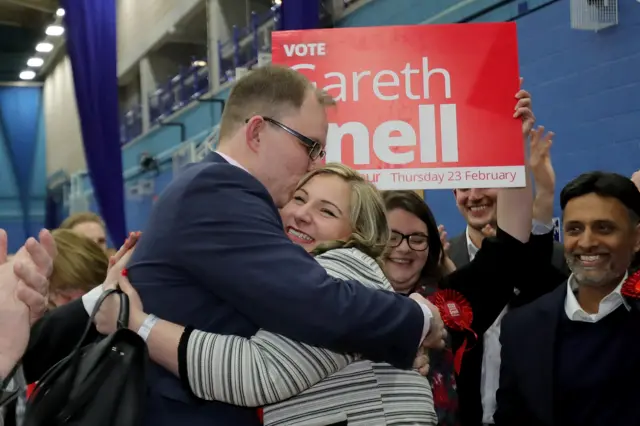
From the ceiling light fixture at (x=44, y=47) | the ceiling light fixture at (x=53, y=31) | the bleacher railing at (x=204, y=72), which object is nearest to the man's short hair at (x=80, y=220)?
the bleacher railing at (x=204, y=72)

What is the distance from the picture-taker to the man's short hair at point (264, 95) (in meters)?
1.51

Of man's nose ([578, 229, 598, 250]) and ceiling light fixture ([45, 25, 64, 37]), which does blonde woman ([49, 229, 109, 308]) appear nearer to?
man's nose ([578, 229, 598, 250])

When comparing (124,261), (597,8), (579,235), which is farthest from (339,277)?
(597,8)

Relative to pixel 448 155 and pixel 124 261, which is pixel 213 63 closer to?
pixel 448 155

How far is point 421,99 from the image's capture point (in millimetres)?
2396

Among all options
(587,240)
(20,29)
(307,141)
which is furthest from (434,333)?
(20,29)

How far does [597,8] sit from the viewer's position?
12.6 feet

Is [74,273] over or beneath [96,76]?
beneath

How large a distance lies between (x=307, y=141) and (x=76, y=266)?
134 centimetres

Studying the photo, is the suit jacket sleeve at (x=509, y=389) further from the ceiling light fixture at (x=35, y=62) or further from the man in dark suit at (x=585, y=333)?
the ceiling light fixture at (x=35, y=62)

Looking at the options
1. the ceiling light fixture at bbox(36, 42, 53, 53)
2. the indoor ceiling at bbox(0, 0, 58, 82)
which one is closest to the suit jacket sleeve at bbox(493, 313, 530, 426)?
the indoor ceiling at bbox(0, 0, 58, 82)

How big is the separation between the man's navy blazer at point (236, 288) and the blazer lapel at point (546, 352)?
89 centimetres

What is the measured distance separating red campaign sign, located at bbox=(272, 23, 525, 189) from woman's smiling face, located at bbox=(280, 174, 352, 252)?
66 cm

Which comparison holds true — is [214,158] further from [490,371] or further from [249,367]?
[490,371]
